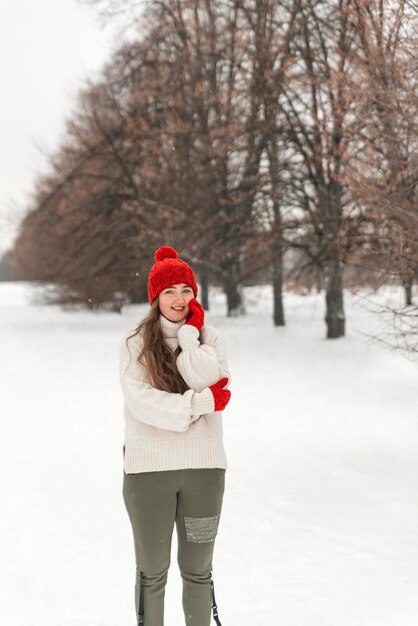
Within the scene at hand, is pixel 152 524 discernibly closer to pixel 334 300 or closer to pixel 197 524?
pixel 197 524

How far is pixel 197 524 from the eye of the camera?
293 centimetres

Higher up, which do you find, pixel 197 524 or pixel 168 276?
pixel 168 276

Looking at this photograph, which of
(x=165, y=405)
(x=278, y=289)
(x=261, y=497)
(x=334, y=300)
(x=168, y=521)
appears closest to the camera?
(x=165, y=405)

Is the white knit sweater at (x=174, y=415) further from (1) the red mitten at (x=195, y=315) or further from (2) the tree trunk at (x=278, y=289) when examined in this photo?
(2) the tree trunk at (x=278, y=289)

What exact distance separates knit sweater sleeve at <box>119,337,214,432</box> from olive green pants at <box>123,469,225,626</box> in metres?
0.23

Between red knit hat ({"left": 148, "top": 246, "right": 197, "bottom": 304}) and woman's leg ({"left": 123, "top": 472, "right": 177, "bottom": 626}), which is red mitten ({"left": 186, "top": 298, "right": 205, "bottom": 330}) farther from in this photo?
woman's leg ({"left": 123, "top": 472, "right": 177, "bottom": 626})

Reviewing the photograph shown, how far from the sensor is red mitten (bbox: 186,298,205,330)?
294 cm

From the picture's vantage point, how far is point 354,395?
1145 centimetres

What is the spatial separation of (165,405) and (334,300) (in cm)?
1279

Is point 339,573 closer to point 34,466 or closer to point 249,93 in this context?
point 34,466

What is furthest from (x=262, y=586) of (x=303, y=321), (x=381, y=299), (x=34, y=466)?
(x=381, y=299)

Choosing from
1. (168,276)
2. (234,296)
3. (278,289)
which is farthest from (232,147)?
(168,276)

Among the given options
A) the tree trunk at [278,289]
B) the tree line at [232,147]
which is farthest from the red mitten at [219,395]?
the tree trunk at [278,289]

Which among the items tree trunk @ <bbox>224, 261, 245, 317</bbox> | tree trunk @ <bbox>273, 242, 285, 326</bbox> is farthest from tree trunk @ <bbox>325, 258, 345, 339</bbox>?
tree trunk @ <bbox>224, 261, 245, 317</bbox>
